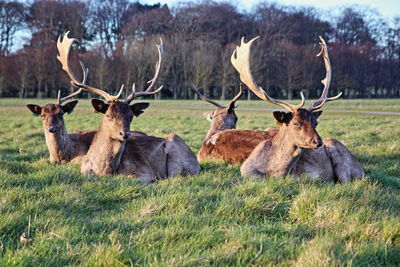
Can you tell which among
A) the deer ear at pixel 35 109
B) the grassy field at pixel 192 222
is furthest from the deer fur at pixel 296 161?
the deer ear at pixel 35 109

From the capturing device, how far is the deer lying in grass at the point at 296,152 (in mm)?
5742

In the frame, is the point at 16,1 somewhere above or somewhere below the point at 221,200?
above

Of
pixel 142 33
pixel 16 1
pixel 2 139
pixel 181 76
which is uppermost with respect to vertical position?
pixel 16 1

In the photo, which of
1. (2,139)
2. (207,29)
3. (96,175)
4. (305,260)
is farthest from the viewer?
(207,29)

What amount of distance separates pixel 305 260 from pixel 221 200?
5.26ft

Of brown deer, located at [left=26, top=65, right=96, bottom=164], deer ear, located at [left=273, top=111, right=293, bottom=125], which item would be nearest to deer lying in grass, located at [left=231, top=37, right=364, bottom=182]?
deer ear, located at [left=273, top=111, right=293, bottom=125]

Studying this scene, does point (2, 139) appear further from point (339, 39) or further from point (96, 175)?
point (339, 39)

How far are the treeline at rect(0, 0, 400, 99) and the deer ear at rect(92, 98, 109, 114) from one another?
120ft

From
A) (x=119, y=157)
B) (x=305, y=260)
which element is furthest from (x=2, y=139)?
(x=305, y=260)

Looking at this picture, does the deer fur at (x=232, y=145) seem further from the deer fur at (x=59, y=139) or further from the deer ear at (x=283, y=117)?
the deer fur at (x=59, y=139)

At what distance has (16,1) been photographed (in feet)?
196

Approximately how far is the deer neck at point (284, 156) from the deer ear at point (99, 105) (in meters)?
2.64

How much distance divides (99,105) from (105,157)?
0.79 metres

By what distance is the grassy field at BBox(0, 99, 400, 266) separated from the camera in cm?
289
